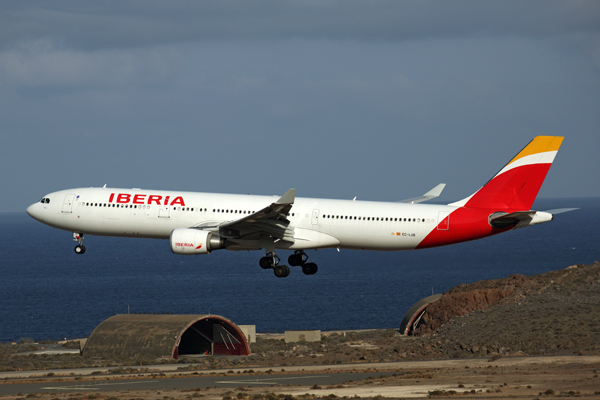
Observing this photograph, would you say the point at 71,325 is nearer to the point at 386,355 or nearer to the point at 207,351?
the point at 207,351

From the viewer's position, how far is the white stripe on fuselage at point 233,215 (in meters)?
46.9

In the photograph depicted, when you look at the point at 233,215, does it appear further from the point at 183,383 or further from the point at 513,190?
the point at 513,190

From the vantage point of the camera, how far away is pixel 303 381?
185ft

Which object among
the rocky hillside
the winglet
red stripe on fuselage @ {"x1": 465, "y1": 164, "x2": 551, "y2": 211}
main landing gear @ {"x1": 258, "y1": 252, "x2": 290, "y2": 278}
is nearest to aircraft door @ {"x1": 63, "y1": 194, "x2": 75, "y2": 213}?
main landing gear @ {"x1": 258, "y1": 252, "x2": 290, "y2": 278}

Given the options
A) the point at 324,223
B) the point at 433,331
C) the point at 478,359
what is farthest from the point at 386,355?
the point at 324,223

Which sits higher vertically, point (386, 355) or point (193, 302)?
point (193, 302)

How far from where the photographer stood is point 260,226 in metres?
47.0

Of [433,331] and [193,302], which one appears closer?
[433,331]

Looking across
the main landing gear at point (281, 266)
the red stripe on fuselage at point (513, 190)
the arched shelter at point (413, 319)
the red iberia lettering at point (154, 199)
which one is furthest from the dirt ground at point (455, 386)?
the arched shelter at point (413, 319)

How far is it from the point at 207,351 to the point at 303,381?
114 feet

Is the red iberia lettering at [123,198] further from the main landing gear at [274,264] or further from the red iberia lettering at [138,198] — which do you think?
the main landing gear at [274,264]

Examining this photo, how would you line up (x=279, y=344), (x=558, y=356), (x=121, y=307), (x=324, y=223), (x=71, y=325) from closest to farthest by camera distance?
(x=324, y=223), (x=558, y=356), (x=279, y=344), (x=71, y=325), (x=121, y=307)

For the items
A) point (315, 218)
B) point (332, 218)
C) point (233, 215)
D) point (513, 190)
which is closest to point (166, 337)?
point (233, 215)

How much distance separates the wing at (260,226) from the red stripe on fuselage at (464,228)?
9.21m
